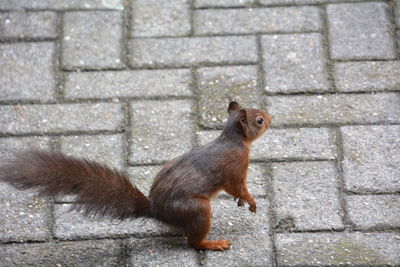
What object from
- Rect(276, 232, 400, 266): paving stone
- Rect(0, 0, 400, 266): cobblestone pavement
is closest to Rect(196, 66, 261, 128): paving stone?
Rect(0, 0, 400, 266): cobblestone pavement

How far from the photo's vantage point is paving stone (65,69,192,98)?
423cm

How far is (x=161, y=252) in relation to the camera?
343cm

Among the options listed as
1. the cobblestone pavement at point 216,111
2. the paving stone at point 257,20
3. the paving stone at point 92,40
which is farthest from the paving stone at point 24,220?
the paving stone at point 257,20

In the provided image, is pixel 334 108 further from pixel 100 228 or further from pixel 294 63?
pixel 100 228

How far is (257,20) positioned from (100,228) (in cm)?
172

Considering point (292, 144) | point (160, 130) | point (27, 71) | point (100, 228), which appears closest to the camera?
point (100, 228)

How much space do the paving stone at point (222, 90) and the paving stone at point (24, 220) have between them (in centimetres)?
92

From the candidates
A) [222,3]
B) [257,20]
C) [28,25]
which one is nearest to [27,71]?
[28,25]

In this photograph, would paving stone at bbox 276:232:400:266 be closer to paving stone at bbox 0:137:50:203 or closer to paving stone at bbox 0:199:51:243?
paving stone at bbox 0:199:51:243

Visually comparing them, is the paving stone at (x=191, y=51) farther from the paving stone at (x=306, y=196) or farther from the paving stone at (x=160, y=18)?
the paving stone at (x=306, y=196)

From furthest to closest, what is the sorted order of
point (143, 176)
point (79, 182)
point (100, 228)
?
1. point (143, 176)
2. point (100, 228)
3. point (79, 182)

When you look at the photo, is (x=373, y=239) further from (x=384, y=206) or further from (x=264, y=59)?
(x=264, y=59)

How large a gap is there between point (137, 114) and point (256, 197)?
805 mm

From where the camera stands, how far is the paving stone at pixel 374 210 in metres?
3.51
